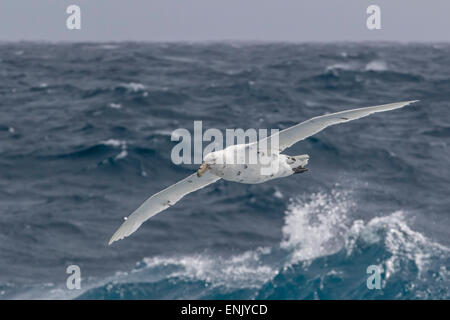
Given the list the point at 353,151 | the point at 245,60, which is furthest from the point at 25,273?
the point at 245,60

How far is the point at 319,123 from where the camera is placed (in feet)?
62.0

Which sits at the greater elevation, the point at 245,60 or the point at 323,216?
the point at 245,60

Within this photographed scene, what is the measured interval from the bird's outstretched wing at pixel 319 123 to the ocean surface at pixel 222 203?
12749 mm

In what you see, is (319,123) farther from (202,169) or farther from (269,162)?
(202,169)

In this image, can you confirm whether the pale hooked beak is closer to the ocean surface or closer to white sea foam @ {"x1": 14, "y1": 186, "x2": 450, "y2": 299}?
the ocean surface

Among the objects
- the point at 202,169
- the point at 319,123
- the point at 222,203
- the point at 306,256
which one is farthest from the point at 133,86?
the point at 319,123

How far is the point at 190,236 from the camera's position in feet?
113

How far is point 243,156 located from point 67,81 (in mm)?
51195

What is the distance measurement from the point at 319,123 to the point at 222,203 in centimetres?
1930

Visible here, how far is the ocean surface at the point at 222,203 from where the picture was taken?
3188 centimetres

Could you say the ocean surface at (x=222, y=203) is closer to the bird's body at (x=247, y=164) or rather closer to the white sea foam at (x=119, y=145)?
the white sea foam at (x=119, y=145)

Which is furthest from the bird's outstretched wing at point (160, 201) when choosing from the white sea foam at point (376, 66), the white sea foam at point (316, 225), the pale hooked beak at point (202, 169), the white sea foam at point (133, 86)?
the white sea foam at point (376, 66)

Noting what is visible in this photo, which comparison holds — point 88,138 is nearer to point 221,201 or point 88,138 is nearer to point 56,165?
point 56,165

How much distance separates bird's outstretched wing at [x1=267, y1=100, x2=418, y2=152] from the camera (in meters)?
18.0
